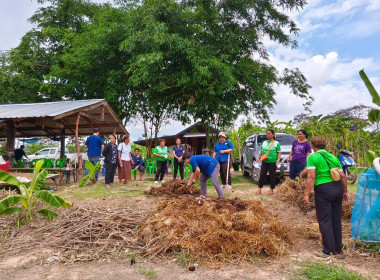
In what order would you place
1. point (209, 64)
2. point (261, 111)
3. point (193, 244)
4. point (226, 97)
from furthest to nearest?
point (261, 111)
point (226, 97)
point (209, 64)
point (193, 244)

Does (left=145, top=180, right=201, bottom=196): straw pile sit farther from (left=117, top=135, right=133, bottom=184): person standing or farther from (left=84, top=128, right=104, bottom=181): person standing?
(left=84, top=128, right=104, bottom=181): person standing

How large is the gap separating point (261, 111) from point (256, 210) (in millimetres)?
11516

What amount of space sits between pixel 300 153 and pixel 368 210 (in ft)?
13.0

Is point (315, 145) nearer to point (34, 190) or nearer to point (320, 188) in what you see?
point (320, 188)

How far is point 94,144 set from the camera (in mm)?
10859

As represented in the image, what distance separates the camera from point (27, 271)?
3674mm

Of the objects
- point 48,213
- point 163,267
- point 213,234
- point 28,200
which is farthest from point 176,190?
point 163,267

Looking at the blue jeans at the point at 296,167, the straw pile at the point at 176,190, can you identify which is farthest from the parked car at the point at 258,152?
the straw pile at the point at 176,190

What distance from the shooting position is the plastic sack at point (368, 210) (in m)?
4.09

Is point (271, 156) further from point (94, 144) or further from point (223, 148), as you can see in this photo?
point (94, 144)

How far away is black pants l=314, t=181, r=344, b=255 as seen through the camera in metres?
4.13

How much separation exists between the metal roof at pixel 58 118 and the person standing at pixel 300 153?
299 inches

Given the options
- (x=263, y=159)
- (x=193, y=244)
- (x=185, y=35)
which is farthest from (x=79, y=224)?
(x=185, y=35)

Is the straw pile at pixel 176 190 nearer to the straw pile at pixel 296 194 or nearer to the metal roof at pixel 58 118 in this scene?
the straw pile at pixel 296 194
